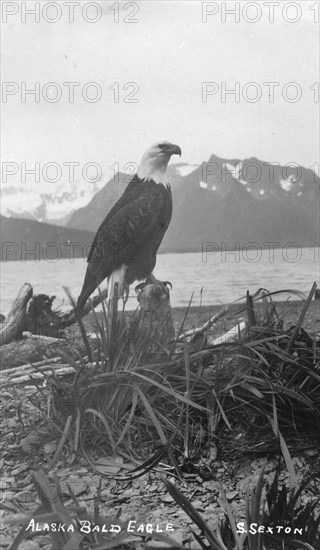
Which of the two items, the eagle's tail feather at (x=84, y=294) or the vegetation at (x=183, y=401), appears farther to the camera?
the eagle's tail feather at (x=84, y=294)

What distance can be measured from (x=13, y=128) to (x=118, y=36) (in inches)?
19.8

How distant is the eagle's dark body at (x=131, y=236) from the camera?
2402mm

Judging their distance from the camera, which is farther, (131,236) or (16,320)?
(16,320)

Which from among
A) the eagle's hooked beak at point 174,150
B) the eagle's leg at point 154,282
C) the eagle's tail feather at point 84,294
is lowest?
the eagle's tail feather at point 84,294

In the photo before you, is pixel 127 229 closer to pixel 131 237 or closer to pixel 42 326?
pixel 131 237

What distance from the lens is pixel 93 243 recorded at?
2.41 metres

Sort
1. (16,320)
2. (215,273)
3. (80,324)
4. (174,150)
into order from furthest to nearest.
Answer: (16,320), (215,273), (174,150), (80,324)

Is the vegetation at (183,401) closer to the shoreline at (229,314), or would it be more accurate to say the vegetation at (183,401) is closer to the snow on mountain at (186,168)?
the shoreline at (229,314)

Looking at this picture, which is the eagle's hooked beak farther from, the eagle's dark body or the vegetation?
the vegetation

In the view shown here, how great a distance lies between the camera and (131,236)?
94.9 inches

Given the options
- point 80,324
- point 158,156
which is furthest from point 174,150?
point 80,324

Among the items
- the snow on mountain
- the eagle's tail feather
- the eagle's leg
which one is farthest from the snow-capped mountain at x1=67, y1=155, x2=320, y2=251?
the eagle's tail feather

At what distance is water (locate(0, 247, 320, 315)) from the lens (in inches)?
95.0

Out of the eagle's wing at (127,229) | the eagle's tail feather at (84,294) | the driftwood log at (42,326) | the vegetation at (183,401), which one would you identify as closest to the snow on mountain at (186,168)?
the eagle's wing at (127,229)
